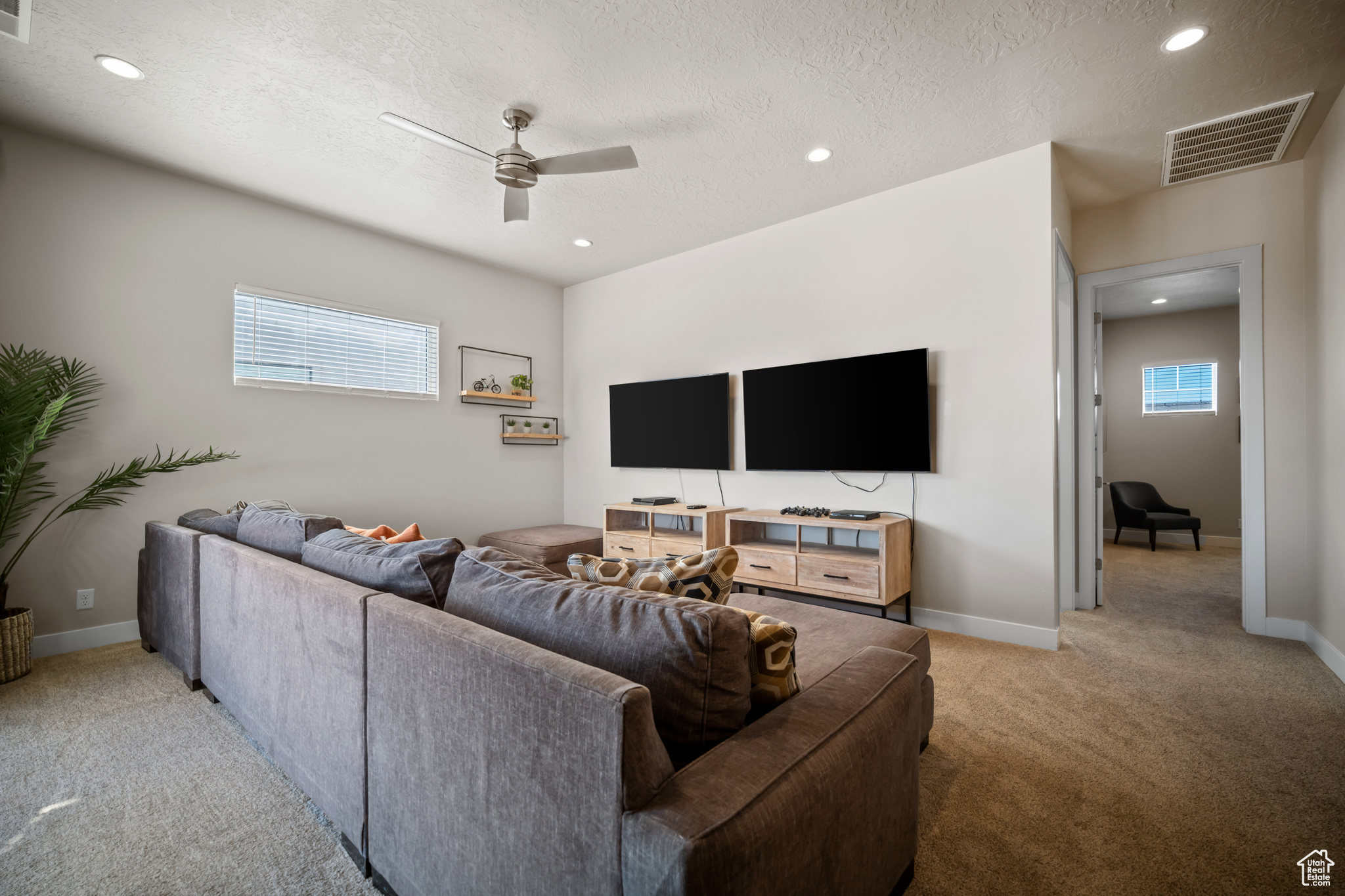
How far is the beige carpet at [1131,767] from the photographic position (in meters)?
1.42

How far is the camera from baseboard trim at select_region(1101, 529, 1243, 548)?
6117 mm

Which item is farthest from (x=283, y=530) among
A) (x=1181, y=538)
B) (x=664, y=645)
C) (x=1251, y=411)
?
(x=1181, y=538)

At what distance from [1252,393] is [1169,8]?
7.41 feet

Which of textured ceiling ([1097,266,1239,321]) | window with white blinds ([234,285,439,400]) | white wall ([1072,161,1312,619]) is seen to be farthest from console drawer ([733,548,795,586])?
textured ceiling ([1097,266,1239,321])

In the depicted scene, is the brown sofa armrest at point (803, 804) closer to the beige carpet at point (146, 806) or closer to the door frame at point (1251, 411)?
the beige carpet at point (146, 806)

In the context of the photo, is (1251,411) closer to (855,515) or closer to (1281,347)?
(1281,347)

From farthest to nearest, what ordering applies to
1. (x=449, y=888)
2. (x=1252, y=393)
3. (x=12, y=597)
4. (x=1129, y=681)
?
(x=1252, y=393) < (x=12, y=597) < (x=1129, y=681) < (x=449, y=888)

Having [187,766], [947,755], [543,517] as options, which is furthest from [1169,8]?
[543,517]

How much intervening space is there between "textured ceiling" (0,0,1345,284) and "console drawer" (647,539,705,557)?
7.65ft

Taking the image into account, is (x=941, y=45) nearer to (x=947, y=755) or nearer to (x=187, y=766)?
(x=947, y=755)

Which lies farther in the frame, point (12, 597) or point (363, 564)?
point (12, 597)

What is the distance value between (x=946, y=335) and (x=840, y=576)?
5.01 ft

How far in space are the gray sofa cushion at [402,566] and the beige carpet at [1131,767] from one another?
1.37 meters

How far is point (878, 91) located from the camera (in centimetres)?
255
